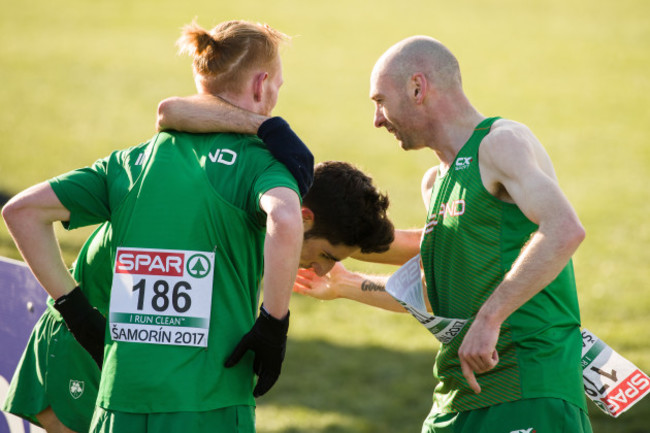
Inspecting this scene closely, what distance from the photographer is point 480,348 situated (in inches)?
121

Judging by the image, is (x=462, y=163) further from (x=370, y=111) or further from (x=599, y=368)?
(x=370, y=111)

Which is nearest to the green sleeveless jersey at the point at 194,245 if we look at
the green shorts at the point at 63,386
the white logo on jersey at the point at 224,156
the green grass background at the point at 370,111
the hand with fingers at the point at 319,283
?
the white logo on jersey at the point at 224,156

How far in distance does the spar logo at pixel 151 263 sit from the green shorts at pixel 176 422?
475 millimetres

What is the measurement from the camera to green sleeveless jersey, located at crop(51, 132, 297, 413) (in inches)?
113

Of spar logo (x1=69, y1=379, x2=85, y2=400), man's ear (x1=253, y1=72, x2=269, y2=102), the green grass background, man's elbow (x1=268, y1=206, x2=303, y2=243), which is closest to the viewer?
man's elbow (x1=268, y1=206, x2=303, y2=243)

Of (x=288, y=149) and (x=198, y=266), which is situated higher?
(x=288, y=149)

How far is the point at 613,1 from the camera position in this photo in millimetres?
31391

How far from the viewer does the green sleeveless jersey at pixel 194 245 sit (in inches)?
113

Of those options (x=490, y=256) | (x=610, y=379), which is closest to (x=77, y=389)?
(x=490, y=256)

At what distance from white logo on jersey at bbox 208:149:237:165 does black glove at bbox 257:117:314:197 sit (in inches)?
5.0

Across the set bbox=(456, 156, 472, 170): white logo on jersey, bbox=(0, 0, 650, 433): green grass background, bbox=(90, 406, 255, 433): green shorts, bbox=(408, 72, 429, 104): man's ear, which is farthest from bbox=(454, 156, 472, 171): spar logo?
bbox=(0, 0, 650, 433): green grass background

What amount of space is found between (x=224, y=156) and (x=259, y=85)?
36 centimetres

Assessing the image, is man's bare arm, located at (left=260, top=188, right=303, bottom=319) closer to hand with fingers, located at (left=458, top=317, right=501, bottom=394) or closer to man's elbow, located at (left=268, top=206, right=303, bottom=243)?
man's elbow, located at (left=268, top=206, right=303, bottom=243)

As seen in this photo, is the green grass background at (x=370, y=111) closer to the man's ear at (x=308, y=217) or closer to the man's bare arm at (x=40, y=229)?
the man's ear at (x=308, y=217)
